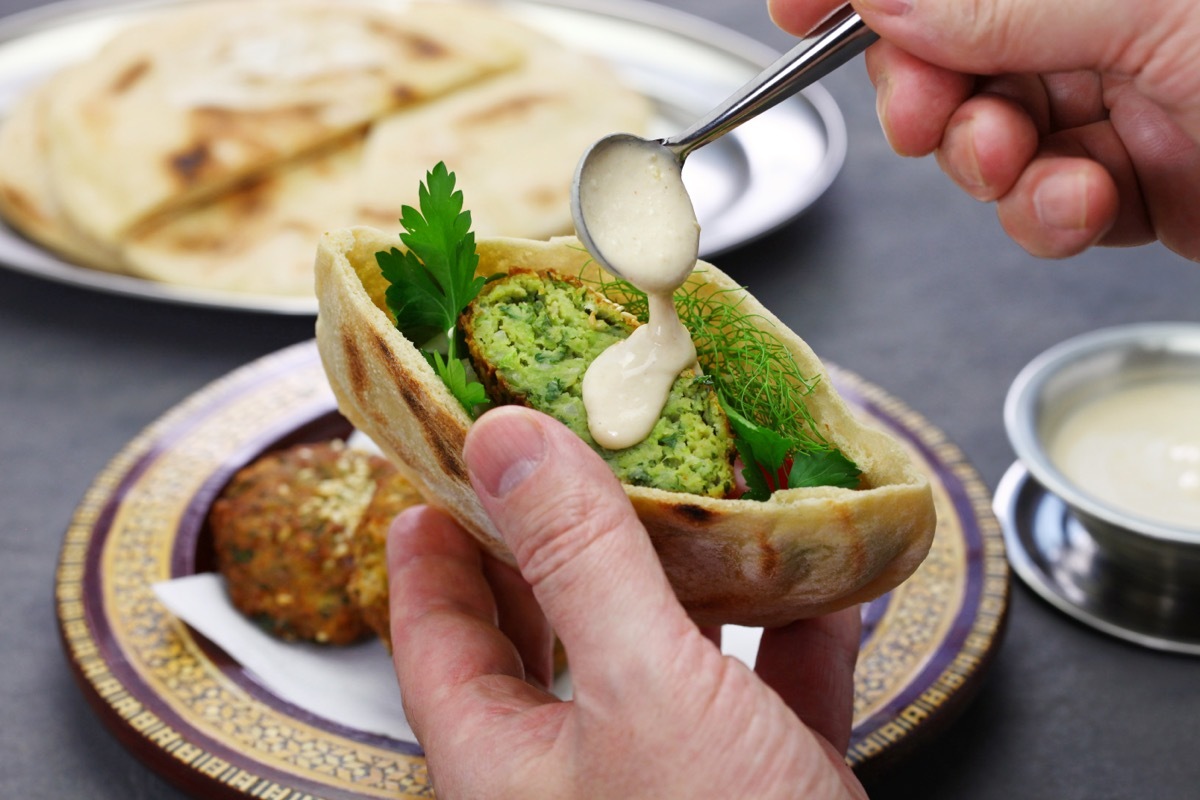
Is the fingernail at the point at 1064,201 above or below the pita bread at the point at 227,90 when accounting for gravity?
above

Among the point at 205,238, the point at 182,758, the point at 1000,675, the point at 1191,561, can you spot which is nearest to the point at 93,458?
the point at 205,238

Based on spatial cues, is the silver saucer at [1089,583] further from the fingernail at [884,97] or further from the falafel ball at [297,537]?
the falafel ball at [297,537]

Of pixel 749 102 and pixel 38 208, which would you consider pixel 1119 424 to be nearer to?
pixel 749 102

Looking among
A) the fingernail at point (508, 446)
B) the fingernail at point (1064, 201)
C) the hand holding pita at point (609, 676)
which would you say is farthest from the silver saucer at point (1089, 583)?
the fingernail at point (508, 446)

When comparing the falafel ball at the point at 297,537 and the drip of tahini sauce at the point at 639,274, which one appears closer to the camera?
the drip of tahini sauce at the point at 639,274

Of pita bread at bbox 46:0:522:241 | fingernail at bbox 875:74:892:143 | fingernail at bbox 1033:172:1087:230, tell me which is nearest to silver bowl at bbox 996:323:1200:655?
fingernail at bbox 1033:172:1087:230

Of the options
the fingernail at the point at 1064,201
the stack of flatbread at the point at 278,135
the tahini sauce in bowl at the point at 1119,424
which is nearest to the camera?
the fingernail at the point at 1064,201

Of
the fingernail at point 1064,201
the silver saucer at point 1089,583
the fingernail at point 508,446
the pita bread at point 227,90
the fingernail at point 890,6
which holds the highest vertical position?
the fingernail at point 890,6

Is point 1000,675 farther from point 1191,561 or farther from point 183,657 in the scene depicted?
point 183,657
